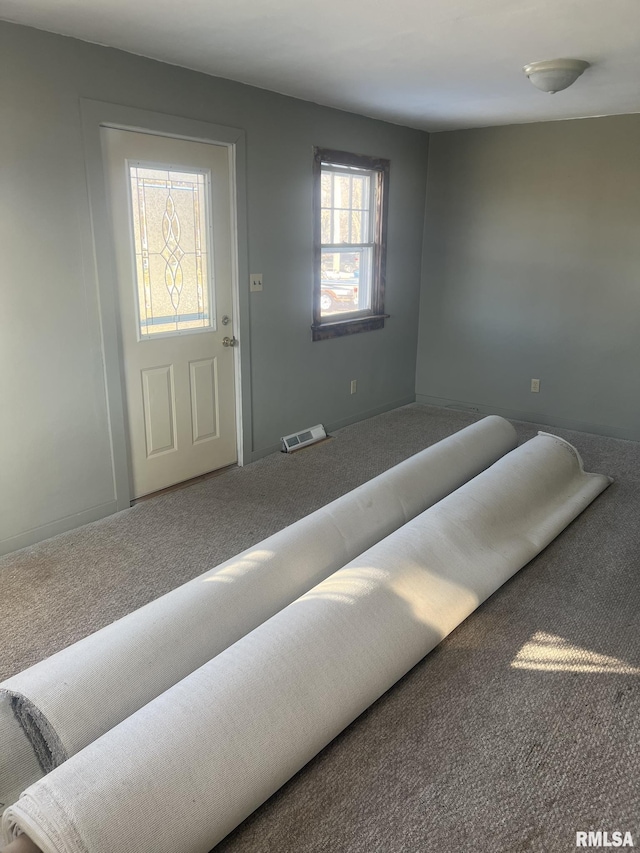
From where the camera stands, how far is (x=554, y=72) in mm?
2959

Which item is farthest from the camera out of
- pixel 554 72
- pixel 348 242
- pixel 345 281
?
pixel 345 281

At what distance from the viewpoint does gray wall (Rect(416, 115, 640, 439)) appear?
4492 millimetres

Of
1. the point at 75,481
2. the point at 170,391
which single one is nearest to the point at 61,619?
the point at 75,481

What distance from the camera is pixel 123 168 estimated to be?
10.2ft

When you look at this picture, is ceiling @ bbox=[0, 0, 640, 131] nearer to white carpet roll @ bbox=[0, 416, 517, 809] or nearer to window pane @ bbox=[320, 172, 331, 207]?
window pane @ bbox=[320, 172, 331, 207]

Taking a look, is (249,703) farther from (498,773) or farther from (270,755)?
(498,773)

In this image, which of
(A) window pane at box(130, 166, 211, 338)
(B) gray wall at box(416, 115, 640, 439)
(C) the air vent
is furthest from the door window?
(B) gray wall at box(416, 115, 640, 439)

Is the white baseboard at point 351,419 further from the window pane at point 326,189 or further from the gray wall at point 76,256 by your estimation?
the window pane at point 326,189

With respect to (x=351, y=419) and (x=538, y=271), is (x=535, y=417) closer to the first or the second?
(x=538, y=271)

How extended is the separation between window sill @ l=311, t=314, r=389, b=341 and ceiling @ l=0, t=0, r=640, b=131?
1491mm

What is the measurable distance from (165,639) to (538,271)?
4.23 m

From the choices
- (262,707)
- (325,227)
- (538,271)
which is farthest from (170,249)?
(538,271)

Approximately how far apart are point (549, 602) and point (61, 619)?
196 centimetres

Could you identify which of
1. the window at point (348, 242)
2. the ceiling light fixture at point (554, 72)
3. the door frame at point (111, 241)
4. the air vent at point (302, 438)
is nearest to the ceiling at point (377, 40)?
the ceiling light fixture at point (554, 72)
